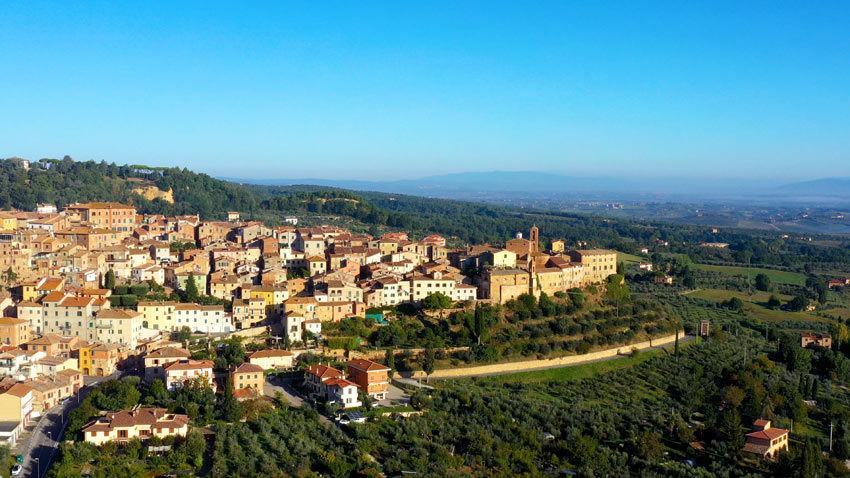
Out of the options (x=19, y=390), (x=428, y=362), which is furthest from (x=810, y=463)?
(x=19, y=390)

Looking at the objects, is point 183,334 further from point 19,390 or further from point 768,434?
point 768,434

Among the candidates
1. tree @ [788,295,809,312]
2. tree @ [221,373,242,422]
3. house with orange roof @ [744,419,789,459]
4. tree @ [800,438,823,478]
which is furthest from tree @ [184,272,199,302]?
tree @ [788,295,809,312]

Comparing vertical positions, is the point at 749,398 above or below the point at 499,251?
below

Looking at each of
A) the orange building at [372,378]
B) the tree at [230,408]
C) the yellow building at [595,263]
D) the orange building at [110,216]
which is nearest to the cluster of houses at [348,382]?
the orange building at [372,378]

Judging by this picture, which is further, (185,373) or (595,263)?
(595,263)

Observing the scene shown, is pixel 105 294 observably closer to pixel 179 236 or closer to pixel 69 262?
pixel 69 262

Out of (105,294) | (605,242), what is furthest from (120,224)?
(605,242)
